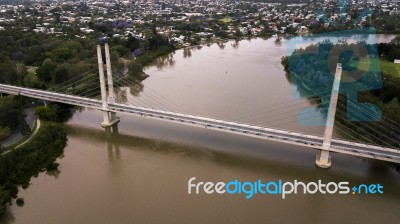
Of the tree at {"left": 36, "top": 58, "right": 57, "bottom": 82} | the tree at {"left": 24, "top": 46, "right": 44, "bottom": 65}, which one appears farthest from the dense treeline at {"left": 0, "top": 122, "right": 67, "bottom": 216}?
the tree at {"left": 24, "top": 46, "right": 44, "bottom": 65}

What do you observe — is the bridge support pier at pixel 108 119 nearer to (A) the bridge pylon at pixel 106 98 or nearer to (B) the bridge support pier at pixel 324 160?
(A) the bridge pylon at pixel 106 98

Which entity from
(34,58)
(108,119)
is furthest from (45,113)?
(34,58)

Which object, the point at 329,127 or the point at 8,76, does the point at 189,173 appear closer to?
the point at 329,127

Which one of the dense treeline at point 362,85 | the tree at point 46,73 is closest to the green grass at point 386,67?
the dense treeline at point 362,85

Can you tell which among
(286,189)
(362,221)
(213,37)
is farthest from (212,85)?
(213,37)

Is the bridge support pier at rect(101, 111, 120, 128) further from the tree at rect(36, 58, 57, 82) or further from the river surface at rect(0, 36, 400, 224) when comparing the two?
the tree at rect(36, 58, 57, 82)

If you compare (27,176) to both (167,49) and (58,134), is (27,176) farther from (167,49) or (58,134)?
(167,49)
